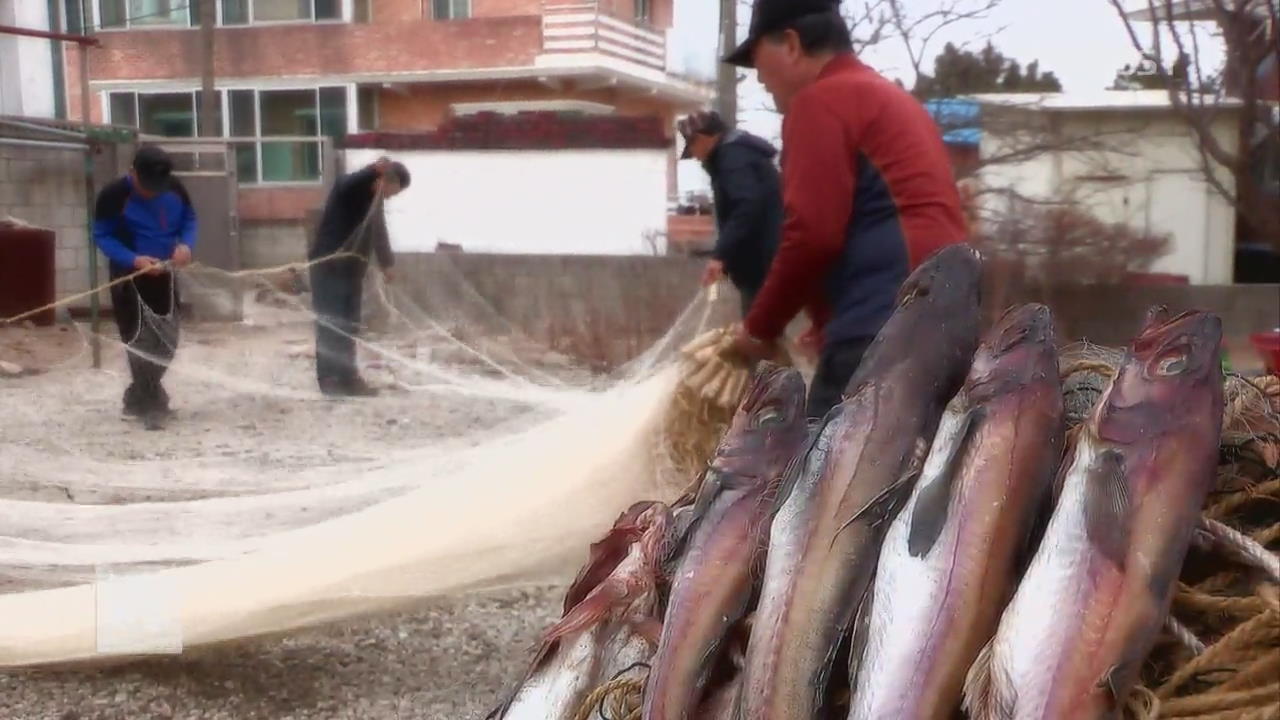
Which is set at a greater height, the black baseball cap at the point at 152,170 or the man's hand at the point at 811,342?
the black baseball cap at the point at 152,170

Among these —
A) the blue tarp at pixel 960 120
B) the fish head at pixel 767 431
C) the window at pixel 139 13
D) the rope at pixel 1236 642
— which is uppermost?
the window at pixel 139 13

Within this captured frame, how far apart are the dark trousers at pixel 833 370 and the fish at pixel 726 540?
112cm

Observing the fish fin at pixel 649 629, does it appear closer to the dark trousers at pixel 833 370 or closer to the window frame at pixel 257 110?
the dark trousers at pixel 833 370

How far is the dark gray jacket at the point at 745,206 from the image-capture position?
5.18 metres

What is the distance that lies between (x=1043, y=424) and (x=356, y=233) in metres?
6.89

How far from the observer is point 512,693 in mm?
1728

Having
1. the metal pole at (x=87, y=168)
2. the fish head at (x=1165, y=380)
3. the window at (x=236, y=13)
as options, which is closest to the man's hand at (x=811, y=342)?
the fish head at (x=1165, y=380)

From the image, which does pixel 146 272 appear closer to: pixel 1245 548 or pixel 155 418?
pixel 155 418

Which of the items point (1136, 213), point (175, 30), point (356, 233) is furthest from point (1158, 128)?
point (175, 30)

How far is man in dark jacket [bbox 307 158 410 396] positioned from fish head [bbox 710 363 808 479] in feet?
16.6

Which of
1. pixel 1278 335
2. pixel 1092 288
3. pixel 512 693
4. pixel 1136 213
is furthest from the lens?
pixel 1136 213

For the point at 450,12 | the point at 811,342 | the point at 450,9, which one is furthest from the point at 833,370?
the point at 450,9

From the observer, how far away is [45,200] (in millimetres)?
10398

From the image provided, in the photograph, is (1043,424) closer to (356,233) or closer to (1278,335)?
(1278,335)
